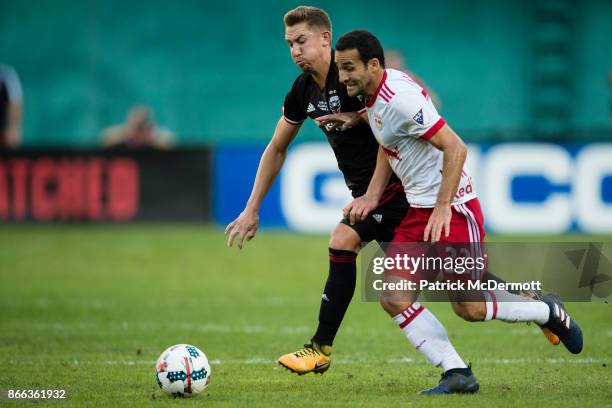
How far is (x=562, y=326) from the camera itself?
743 cm

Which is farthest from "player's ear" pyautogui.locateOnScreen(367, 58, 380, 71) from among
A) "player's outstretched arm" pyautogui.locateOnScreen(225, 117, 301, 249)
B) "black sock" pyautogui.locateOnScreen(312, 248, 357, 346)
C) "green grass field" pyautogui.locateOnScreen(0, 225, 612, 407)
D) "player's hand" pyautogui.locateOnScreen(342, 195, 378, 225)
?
"green grass field" pyautogui.locateOnScreen(0, 225, 612, 407)

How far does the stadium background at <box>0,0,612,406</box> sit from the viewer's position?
359 inches

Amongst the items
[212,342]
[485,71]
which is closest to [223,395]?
[212,342]

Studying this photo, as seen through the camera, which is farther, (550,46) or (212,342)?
(550,46)

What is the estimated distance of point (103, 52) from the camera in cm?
2470

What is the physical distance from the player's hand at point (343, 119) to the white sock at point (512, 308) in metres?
1.46

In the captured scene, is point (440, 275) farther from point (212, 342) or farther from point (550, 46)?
point (550, 46)

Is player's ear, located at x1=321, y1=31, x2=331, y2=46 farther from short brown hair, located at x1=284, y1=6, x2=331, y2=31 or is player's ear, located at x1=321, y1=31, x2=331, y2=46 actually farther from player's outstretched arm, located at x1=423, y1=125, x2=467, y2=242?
player's outstretched arm, located at x1=423, y1=125, x2=467, y2=242

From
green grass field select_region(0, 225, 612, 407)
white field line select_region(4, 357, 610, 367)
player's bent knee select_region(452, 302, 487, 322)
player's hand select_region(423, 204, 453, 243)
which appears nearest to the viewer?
player's hand select_region(423, 204, 453, 243)

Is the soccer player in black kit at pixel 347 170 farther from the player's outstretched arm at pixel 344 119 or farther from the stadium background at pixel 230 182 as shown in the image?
the stadium background at pixel 230 182

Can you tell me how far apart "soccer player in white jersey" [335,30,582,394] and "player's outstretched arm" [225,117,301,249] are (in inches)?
37.2

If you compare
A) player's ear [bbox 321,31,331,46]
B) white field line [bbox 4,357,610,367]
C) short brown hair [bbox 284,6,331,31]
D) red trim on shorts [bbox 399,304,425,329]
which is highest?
short brown hair [bbox 284,6,331,31]

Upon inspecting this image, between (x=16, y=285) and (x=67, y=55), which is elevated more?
(x=67, y=55)

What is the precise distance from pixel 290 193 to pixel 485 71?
8327 millimetres
